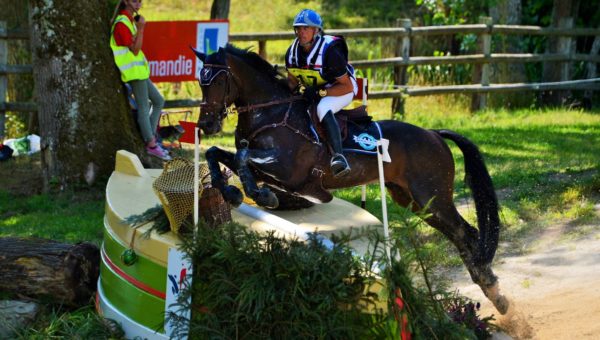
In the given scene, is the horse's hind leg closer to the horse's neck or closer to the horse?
the horse

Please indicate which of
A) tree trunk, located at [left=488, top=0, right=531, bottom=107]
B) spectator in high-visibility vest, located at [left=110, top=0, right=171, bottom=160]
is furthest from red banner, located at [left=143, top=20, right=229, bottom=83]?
tree trunk, located at [left=488, top=0, right=531, bottom=107]

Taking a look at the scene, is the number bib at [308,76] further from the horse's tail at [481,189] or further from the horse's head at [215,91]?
the horse's tail at [481,189]

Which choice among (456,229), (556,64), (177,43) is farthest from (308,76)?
(556,64)

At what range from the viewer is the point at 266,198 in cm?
618

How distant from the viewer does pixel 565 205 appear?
9.75m

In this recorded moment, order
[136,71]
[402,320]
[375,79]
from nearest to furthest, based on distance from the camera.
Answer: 1. [402,320]
2. [136,71]
3. [375,79]

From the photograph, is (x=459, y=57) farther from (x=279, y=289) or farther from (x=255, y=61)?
(x=279, y=289)

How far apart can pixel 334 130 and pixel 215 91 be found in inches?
36.9

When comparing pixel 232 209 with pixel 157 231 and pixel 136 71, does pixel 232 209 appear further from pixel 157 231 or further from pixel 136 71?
pixel 136 71

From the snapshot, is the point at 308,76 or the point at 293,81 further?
the point at 293,81

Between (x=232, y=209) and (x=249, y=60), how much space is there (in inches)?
47.2

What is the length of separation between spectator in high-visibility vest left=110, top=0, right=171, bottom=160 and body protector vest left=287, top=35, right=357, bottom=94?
366 centimetres

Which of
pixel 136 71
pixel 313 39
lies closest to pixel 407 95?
pixel 136 71

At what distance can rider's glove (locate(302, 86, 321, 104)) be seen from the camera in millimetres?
6828
